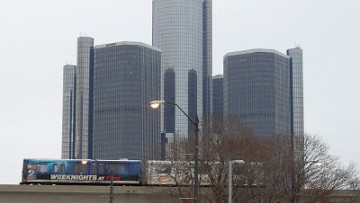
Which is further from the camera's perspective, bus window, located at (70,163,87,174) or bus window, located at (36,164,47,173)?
bus window, located at (70,163,87,174)

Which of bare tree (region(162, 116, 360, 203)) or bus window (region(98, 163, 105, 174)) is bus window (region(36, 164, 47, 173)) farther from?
bare tree (region(162, 116, 360, 203))

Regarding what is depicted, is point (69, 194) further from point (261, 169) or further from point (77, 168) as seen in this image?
point (261, 169)

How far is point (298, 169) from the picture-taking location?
73000 mm

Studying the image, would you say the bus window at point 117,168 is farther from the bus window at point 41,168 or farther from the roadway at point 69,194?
the bus window at point 41,168

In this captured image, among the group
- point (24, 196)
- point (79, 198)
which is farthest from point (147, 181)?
point (24, 196)

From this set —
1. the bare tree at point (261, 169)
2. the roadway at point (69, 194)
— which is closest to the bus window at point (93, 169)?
the roadway at point (69, 194)

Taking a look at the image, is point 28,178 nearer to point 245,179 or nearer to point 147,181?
point 147,181

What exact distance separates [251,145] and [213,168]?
458 cm

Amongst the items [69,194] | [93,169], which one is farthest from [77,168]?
[69,194]

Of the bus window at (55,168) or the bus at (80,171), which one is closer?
the bus at (80,171)

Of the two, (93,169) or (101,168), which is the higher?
(101,168)

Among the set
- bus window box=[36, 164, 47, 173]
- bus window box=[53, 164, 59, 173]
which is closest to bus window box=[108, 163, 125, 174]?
bus window box=[53, 164, 59, 173]

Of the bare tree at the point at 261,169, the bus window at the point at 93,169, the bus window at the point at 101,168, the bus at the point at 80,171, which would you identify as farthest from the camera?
the bus window at the point at 93,169

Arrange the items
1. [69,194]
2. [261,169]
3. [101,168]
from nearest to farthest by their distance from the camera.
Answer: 1. [261,169]
2. [101,168]
3. [69,194]
